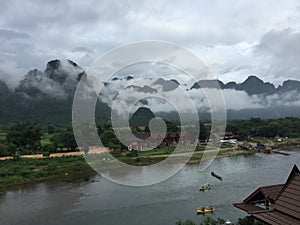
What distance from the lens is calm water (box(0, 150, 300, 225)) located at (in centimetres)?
1159

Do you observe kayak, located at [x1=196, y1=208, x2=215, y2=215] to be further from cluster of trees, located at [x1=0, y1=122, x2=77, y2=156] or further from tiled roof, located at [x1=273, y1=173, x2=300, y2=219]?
cluster of trees, located at [x1=0, y1=122, x2=77, y2=156]

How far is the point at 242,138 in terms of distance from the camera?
39.2m

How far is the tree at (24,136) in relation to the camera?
1129 inches

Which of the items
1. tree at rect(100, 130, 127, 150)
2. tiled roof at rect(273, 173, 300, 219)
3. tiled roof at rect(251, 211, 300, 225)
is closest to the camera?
tiled roof at rect(251, 211, 300, 225)

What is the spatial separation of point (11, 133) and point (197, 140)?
18609mm

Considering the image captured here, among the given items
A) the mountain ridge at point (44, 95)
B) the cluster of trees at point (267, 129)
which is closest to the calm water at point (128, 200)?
the cluster of trees at point (267, 129)

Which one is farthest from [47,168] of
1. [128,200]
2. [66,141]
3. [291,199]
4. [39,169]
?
[291,199]

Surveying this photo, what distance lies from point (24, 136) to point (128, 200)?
19013 mm

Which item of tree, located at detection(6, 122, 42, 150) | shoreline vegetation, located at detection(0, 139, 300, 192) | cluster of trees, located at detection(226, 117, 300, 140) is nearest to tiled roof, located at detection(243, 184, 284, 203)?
shoreline vegetation, located at detection(0, 139, 300, 192)

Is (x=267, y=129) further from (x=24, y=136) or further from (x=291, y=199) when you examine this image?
(x=291, y=199)

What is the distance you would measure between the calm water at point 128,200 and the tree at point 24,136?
12643 mm

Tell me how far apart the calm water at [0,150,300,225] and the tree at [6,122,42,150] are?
12.6 m

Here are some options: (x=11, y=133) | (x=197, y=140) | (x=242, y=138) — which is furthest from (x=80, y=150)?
(x=242, y=138)

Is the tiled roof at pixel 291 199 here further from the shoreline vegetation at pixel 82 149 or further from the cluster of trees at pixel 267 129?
the cluster of trees at pixel 267 129
